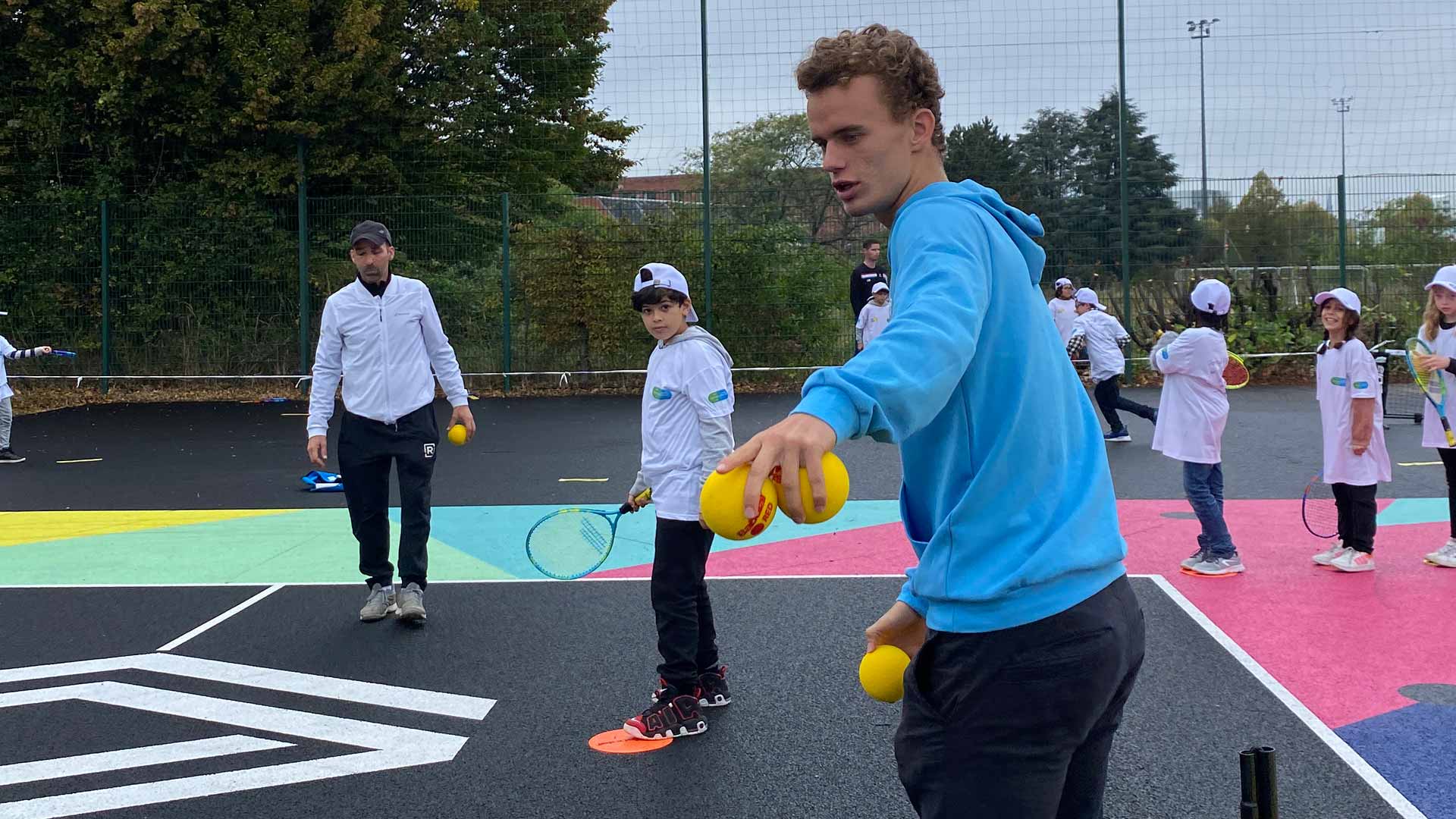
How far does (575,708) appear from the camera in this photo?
5.38 meters

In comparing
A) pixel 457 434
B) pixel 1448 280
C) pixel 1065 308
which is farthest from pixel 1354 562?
pixel 1065 308

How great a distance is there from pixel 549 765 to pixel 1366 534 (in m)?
5.41

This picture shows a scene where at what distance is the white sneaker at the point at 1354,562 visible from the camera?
24.7 feet

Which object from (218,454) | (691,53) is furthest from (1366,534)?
(691,53)

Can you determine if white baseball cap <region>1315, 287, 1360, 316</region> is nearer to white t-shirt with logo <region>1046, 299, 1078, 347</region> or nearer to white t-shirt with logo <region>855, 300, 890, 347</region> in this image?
white t-shirt with logo <region>855, 300, 890, 347</region>

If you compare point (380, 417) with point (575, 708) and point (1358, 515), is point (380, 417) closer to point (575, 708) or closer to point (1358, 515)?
point (575, 708)

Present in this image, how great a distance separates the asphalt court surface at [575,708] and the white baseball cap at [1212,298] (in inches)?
75.6

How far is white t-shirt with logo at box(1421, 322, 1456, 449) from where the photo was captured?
7609 mm

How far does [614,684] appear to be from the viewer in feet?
18.7

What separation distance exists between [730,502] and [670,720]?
3.54 metres

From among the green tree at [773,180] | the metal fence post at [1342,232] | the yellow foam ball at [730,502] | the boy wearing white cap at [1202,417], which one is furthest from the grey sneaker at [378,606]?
the metal fence post at [1342,232]

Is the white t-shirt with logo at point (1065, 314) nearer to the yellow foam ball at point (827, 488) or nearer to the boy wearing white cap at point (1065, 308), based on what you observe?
the boy wearing white cap at point (1065, 308)

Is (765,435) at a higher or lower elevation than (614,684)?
higher

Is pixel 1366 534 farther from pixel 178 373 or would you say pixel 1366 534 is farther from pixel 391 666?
pixel 178 373
